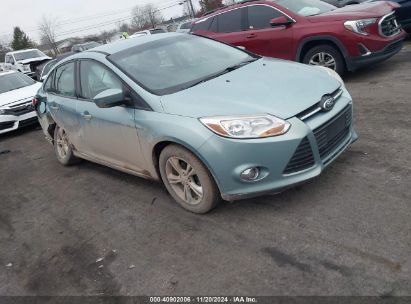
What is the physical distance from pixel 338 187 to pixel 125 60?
250cm

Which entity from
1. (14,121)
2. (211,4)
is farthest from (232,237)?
(211,4)

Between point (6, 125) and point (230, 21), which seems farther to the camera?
point (6, 125)

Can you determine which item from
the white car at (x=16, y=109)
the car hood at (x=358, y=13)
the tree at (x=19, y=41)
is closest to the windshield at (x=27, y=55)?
the white car at (x=16, y=109)

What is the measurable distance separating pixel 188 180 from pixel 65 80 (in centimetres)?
255

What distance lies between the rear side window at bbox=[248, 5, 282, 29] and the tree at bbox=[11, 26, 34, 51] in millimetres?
57652

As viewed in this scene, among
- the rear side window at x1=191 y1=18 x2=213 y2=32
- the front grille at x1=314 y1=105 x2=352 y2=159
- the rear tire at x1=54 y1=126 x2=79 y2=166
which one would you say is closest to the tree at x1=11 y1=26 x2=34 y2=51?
the rear side window at x1=191 y1=18 x2=213 y2=32

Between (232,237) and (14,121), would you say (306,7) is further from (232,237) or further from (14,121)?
(14,121)

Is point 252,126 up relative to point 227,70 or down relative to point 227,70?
down

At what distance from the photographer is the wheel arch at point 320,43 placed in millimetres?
7270

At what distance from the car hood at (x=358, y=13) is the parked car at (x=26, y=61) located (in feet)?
47.6

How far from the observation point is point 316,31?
7.48 m

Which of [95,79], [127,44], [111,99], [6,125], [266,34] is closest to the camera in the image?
[111,99]

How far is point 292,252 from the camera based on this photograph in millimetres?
3125

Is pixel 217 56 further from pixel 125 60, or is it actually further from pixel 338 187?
pixel 338 187
